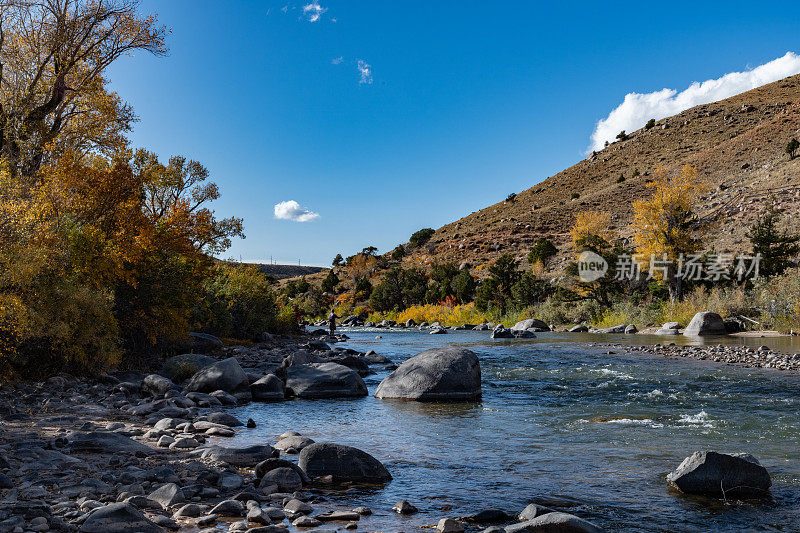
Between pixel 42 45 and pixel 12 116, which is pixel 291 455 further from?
pixel 42 45

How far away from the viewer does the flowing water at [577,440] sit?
213 inches

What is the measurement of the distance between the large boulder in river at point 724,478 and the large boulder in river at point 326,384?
8.33 meters

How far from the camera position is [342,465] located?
21.4 feet

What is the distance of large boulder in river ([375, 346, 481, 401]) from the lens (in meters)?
12.3

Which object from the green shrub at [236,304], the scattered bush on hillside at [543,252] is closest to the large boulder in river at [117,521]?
the green shrub at [236,304]

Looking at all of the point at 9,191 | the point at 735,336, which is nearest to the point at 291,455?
the point at 9,191

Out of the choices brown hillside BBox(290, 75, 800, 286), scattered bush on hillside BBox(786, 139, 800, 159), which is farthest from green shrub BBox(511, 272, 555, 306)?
scattered bush on hillside BBox(786, 139, 800, 159)

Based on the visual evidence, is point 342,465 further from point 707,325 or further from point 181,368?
point 707,325

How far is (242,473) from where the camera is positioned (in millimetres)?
6410

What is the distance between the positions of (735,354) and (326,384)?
574 inches

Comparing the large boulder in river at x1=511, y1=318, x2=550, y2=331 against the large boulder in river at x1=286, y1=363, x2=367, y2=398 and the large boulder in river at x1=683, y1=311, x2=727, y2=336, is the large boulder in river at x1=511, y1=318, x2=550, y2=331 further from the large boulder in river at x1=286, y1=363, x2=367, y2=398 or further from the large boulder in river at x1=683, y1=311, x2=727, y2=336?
the large boulder in river at x1=286, y1=363, x2=367, y2=398

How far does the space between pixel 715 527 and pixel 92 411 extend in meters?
9.54

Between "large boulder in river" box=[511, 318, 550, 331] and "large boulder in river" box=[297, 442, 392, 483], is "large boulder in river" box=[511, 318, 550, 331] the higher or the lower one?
the higher one

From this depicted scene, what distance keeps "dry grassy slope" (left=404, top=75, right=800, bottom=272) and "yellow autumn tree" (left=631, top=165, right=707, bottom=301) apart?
7.71 metres
